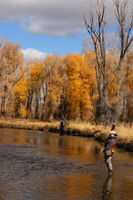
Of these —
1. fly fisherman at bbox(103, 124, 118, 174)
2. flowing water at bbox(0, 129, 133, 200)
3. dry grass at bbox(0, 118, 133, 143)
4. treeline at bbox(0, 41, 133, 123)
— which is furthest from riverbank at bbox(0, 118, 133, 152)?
fly fisherman at bbox(103, 124, 118, 174)

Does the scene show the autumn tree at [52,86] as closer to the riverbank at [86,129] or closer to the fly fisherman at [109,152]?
the riverbank at [86,129]

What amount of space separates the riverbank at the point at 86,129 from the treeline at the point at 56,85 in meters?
7.01

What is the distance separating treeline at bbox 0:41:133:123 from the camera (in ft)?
164

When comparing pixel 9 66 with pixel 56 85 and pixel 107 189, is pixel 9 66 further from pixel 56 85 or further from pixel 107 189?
pixel 107 189

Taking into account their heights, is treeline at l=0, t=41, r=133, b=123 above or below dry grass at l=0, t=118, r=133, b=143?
above

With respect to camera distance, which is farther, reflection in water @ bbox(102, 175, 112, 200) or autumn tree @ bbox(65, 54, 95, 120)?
autumn tree @ bbox(65, 54, 95, 120)

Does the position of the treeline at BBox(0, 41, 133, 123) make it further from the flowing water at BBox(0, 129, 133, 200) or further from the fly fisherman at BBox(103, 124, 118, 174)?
the fly fisherman at BBox(103, 124, 118, 174)

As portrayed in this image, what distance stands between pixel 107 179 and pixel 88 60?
39.3m

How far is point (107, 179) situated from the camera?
41.7 feet

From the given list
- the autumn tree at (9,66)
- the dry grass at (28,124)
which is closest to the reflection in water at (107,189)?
the dry grass at (28,124)

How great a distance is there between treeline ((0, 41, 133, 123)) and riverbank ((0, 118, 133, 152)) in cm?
701

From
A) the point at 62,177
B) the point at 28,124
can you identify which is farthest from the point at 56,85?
the point at 62,177

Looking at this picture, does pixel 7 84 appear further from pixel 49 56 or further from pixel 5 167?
pixel 5 167

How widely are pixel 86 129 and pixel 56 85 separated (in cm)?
2364
